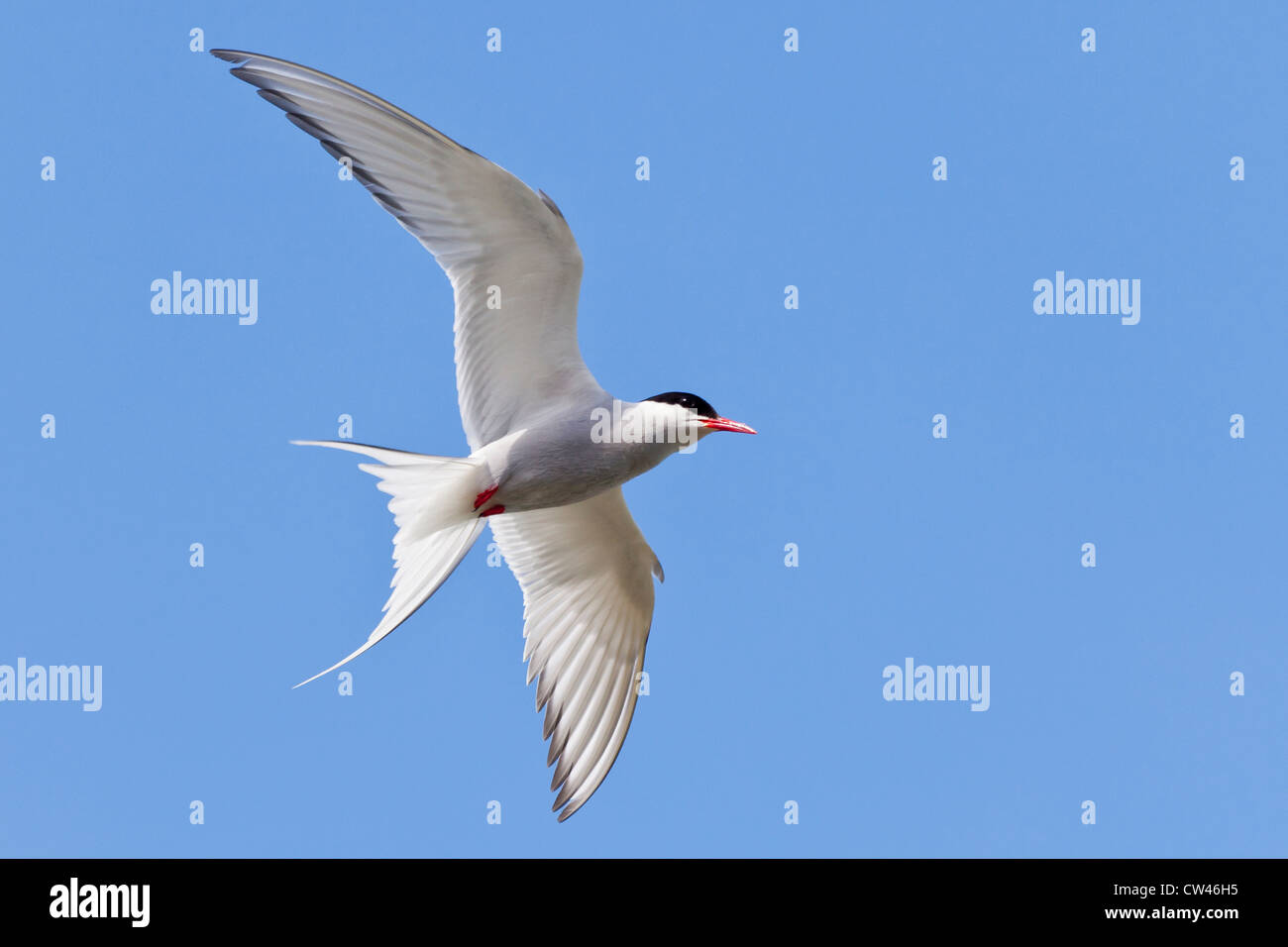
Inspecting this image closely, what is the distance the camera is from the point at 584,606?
952 cm

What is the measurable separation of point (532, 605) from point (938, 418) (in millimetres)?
4064

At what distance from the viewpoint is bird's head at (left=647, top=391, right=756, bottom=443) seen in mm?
8234

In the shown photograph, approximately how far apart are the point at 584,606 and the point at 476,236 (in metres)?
2.75

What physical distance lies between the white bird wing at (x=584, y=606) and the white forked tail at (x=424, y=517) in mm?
1166

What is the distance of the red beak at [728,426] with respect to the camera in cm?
827

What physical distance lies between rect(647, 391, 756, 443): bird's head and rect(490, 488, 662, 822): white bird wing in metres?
1.13

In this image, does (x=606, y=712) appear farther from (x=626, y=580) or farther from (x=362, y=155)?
(x=362, y=155)
